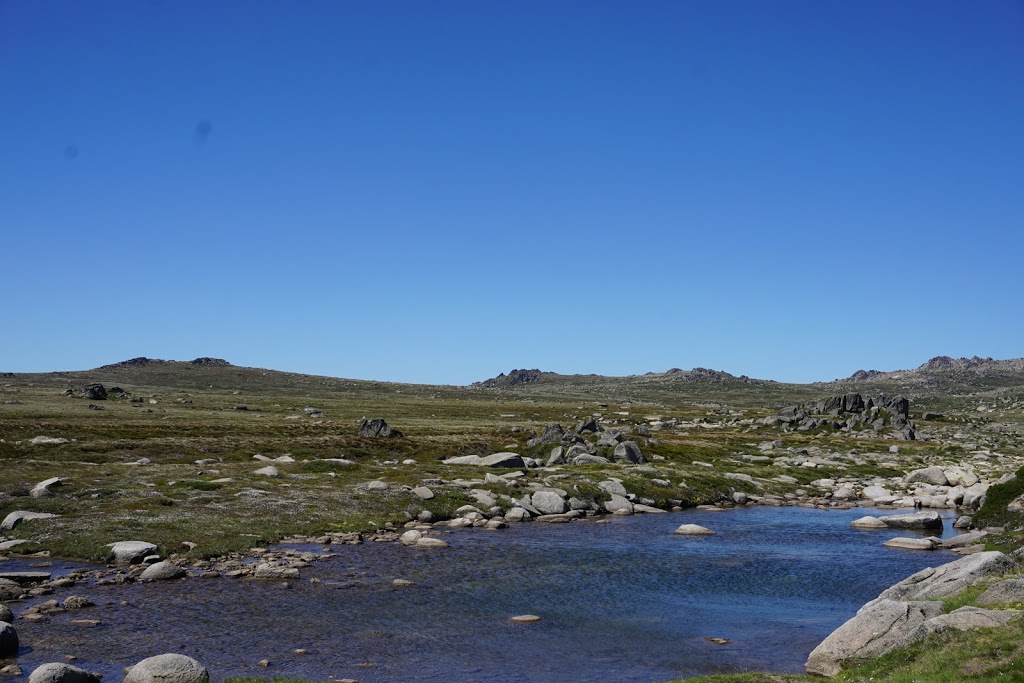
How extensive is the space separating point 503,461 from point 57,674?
57618 millimetres

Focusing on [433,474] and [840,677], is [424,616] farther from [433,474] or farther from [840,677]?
[433,474]

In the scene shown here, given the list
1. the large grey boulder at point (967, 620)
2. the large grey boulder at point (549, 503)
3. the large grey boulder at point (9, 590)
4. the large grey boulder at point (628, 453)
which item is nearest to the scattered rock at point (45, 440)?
the large grey boulder at point (9, 590)

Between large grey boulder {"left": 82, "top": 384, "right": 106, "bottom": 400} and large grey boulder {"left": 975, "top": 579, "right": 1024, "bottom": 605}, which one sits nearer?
large grey boulder {"left": 975, "top": 579, "right": 1024, "bottom": 605}

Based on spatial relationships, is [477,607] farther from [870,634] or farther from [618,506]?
[618,506]

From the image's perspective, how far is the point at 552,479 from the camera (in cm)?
6956

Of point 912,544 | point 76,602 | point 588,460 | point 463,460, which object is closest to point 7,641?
point 76,602

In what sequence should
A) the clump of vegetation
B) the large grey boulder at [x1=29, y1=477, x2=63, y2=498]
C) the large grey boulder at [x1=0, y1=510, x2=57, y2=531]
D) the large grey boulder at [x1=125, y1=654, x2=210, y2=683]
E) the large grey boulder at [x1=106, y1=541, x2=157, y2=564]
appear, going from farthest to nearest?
the large grey boulder at [x1=29, y1=477, x2=63, y2=498] < the clump of vegetation < the large grey boulder at [x1=0, y1=510, x2=57, y2=531] < the large grey boulder at [x1=106, y1=541, x2=157, y2=564] < the large grey boulder at [x1=125, y1=654, x2=210, y2=683]

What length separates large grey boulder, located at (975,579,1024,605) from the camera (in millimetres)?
24594

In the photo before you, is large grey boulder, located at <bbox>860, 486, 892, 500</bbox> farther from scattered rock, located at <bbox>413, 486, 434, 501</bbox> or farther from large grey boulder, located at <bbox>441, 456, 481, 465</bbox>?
scattered rock, located at <bbox>413, 486, 434, 501</bbox>

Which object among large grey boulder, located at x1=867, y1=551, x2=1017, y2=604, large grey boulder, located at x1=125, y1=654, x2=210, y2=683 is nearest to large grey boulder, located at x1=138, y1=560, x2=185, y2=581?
large grey boulder, located at x1=125, y1=654, x2=210, y2=683

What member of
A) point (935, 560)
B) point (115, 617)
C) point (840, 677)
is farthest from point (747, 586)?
point (115, 617)

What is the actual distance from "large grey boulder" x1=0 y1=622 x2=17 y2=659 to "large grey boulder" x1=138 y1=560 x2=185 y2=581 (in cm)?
1050

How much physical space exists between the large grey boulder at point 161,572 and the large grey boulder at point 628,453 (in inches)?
2155

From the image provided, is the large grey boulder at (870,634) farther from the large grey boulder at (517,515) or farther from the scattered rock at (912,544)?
the large grey boulder at (517,515)
